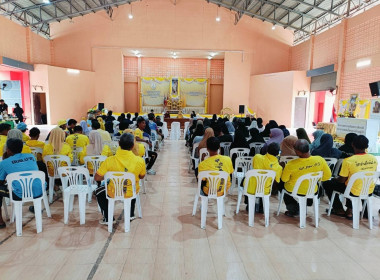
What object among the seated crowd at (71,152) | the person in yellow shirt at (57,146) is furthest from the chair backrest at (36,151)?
the person in yellow shirt at (57,146)

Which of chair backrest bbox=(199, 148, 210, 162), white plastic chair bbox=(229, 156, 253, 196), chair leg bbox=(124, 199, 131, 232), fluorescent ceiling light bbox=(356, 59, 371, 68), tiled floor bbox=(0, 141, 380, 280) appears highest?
fluorescent ceiling light bbox=(356, 59, 371, 68)

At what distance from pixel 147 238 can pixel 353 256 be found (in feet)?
6.63

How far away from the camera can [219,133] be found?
5371mm

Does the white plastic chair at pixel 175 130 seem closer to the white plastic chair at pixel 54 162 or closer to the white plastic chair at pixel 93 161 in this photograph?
the white plastic chair at pixel 93 161

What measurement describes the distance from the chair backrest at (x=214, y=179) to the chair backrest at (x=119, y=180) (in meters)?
0.74

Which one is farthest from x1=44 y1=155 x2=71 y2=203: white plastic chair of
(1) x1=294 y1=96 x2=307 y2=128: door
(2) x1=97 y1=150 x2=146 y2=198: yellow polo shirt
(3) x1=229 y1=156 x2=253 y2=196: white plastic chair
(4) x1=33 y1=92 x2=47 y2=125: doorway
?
(1) x1=294 y1=96 x2=307 y2=128: door

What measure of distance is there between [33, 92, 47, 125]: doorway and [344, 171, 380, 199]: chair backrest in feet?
47.4

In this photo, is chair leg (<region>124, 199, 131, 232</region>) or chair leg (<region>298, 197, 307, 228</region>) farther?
chair leg (<region>298, 197, 307, 228</region>)

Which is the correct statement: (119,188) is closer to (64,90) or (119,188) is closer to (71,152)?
(71,152)

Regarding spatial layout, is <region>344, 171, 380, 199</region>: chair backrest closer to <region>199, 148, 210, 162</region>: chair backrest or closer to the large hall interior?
the large hall interior

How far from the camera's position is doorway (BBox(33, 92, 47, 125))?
1391 centimetres

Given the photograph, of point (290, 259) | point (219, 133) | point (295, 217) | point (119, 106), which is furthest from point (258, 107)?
point (290, 259)

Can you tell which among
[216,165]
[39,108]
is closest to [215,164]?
[216,165]

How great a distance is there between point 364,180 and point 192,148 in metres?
3.76
